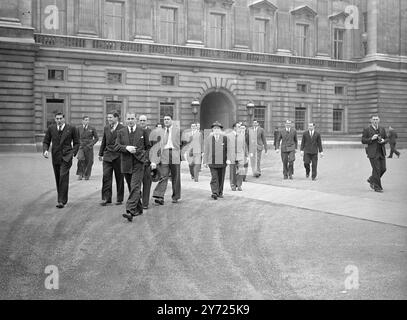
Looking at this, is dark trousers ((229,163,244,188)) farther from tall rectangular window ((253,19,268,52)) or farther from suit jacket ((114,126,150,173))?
tall rectangular window ((253,19,268,52))

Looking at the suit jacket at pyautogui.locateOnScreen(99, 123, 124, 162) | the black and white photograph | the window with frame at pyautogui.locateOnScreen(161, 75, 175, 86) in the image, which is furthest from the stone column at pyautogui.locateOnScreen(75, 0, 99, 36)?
the suit jacket at pyautogui.locateOnScreen(99, 123, 124, 162)

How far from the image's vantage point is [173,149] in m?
13.1

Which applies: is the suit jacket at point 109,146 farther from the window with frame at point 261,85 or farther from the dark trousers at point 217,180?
the window with frame at point 261,85

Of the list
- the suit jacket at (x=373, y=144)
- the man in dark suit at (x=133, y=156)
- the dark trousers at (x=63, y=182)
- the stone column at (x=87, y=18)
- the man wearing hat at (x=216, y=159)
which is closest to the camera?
the man in dark suit at (x=133, y=156)

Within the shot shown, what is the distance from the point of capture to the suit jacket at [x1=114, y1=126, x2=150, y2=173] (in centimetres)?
1098

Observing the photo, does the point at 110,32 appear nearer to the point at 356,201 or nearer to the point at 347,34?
the point at 347,34

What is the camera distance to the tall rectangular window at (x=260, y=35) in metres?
40.2

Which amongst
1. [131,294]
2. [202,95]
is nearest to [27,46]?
[202,95]

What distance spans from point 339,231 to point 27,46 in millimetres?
25662

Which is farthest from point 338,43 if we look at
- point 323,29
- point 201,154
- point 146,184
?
point 146,184

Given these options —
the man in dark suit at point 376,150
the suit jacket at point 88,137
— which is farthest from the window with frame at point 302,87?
the man in dark suit at point 376,150

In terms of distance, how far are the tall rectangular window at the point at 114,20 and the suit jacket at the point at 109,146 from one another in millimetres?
23066

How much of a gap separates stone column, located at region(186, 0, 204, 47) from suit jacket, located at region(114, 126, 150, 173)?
26845 millimetres

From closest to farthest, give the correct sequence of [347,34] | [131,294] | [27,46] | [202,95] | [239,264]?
[131,294], [239,264], [27,46], [202,95], [347,34]
